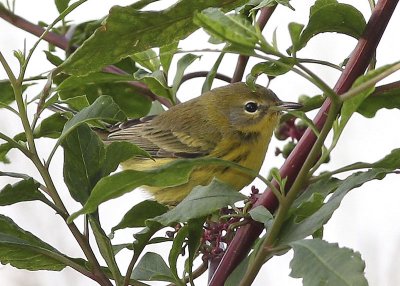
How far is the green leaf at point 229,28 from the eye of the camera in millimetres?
862

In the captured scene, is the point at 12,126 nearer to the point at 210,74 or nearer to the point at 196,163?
the point at 210,74

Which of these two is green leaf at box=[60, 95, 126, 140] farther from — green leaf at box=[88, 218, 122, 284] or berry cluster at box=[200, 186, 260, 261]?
berry cluster at box=[200, 186, 260, 261]

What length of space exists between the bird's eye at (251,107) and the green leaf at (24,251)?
1.46 meters

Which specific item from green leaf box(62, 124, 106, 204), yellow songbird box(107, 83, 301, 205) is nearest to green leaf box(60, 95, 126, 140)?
green leaf box(62, 124, 106, 204)

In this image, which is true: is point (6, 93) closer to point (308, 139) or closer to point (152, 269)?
point (152, 269)

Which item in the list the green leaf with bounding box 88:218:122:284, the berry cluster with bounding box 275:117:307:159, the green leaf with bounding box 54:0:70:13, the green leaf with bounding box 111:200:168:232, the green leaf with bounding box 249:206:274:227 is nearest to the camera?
the green leaf with bounding box 249:206:274:227

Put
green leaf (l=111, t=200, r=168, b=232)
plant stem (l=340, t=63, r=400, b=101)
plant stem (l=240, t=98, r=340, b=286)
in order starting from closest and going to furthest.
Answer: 1. plant stem (l=340, t=63, r=400, b=101)
2. plant stem (l=240, t=98, r=340, b=286)
3. green leaf (l=111, t=200, r=168, b=232)

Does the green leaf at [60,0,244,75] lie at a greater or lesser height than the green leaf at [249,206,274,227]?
greater

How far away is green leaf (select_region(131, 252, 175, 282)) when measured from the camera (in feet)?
4.18

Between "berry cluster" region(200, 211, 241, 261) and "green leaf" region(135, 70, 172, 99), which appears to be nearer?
"berry cluster" region(200, 211, 241, 261)

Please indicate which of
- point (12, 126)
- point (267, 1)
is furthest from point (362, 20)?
point (12, 126)

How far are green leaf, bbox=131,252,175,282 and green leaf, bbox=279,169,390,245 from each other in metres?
0.26

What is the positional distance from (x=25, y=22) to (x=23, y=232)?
2.03ft

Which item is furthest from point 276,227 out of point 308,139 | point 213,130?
point 213,130
